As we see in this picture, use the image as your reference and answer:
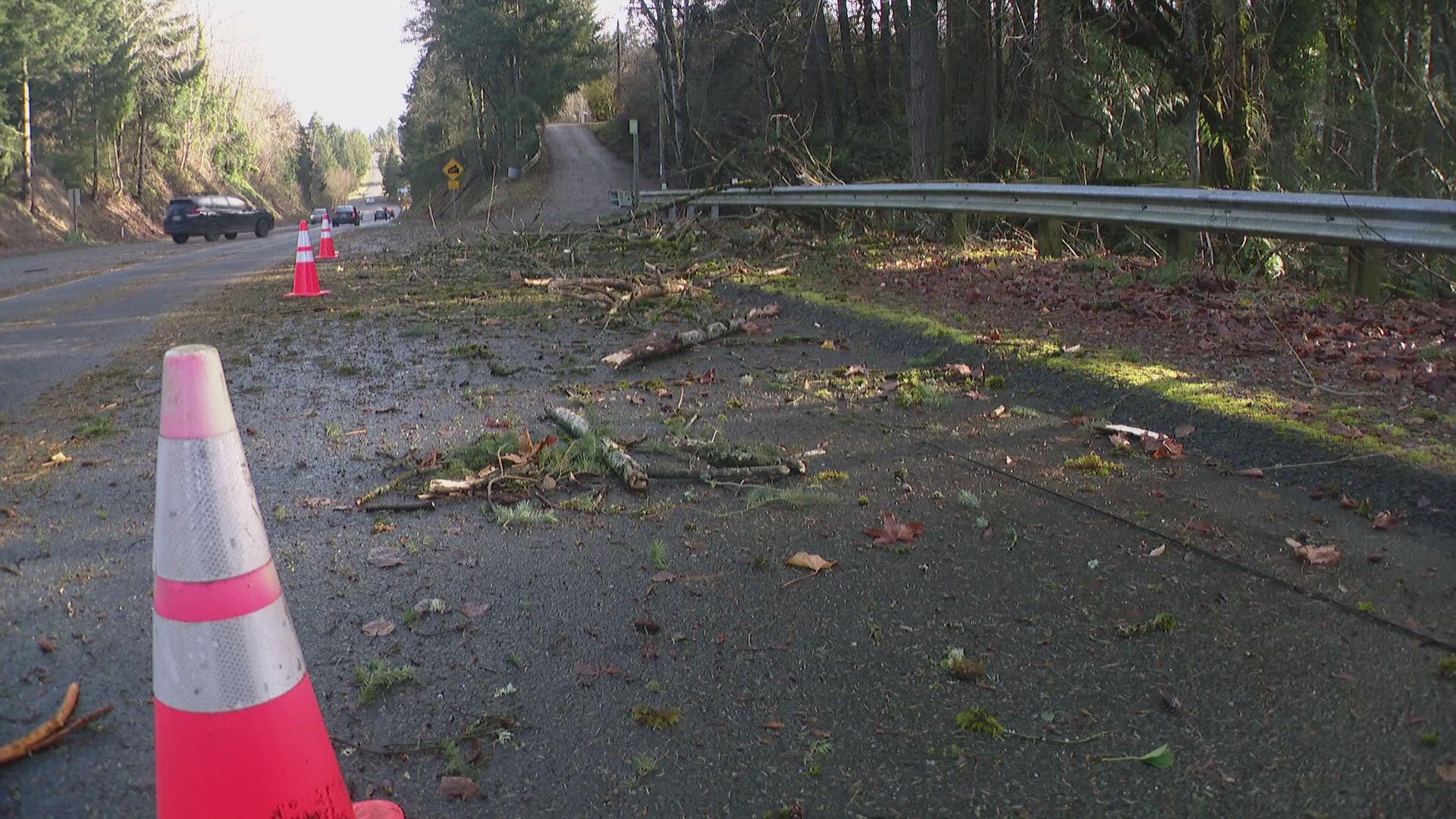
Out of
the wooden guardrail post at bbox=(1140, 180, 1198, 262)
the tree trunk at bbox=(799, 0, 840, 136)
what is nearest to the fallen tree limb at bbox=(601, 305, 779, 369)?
the wooden guardrail post at bbox=(1140, 180, 1198, 262)

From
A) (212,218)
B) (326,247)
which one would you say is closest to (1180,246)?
(326,247)

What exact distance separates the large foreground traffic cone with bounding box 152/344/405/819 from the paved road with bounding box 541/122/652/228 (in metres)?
39.4

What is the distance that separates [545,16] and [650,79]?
7185mm

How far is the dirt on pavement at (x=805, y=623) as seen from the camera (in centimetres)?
256

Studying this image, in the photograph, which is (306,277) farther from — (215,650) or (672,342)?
(215,650)

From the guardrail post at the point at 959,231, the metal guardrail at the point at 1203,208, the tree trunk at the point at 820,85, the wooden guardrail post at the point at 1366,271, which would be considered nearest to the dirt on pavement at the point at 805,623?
the metal guardrail at the point at 1203,208

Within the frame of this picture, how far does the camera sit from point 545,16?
200 ft

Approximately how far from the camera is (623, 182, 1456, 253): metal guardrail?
5840 mm

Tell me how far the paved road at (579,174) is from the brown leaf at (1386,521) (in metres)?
38.4

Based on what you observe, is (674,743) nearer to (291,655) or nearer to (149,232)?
(291,655)

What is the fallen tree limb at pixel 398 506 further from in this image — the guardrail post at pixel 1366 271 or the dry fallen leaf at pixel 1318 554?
the guardrail post at pixel 1366 271

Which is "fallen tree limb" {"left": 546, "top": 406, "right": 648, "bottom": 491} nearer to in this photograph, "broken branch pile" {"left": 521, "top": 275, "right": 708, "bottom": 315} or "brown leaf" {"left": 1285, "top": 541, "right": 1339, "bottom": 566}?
"brown leaf" {"left": 1285, "top": 541, "right": 1339, "bottom": 566}

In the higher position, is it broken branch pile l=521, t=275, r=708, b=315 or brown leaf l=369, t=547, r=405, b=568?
broken branch pile l=521, t=275, r=708, b=315

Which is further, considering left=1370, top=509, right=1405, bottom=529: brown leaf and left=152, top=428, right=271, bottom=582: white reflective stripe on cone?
left=1370, top=509, right=1405, bottom=529: brown leaf
